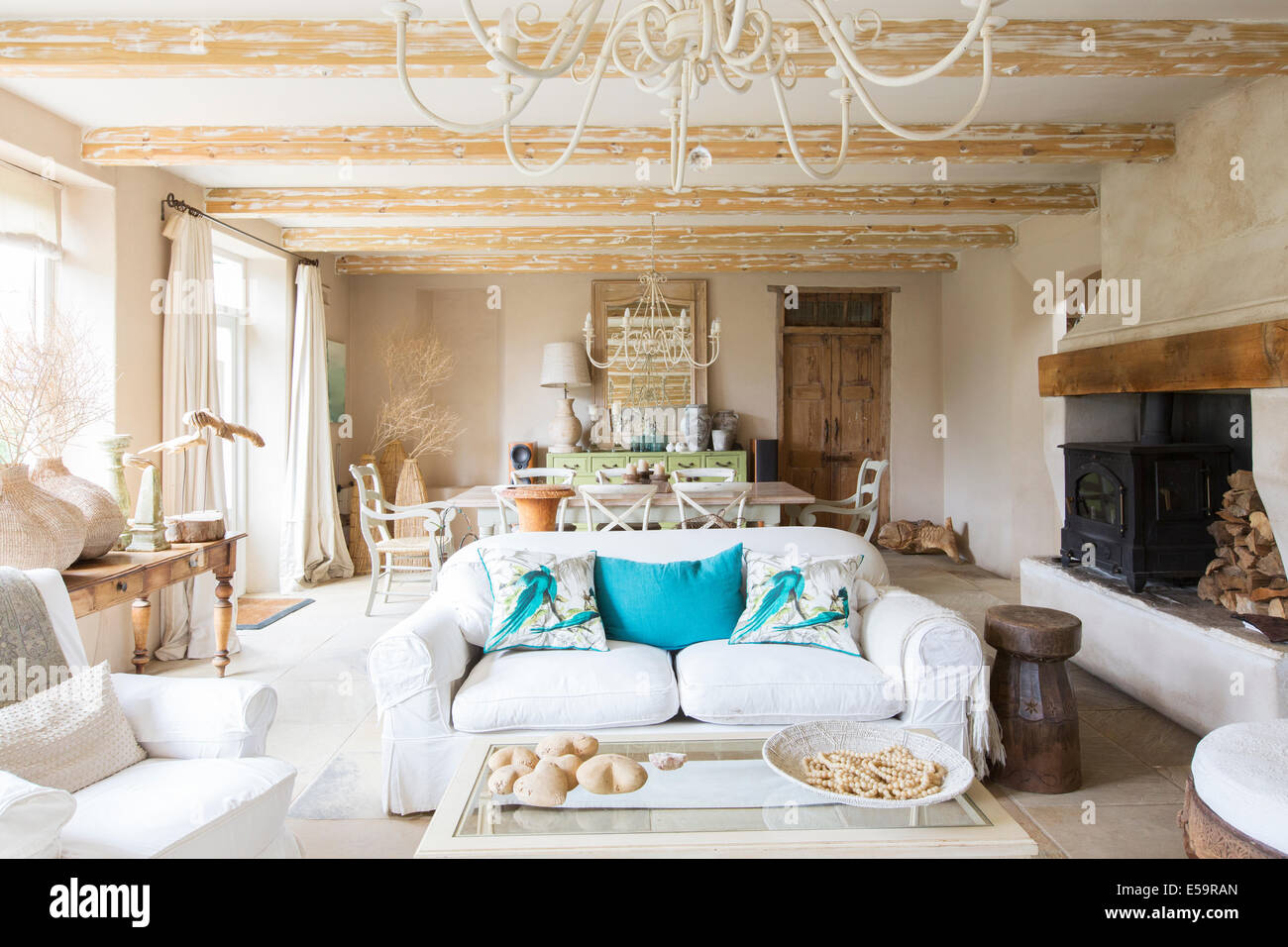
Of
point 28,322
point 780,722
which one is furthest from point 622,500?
point 28,322

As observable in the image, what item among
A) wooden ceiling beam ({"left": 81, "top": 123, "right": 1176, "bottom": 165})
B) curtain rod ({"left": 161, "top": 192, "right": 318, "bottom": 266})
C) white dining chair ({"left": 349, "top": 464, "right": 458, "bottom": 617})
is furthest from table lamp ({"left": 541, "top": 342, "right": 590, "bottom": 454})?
wooden ceiling beam ({"left": 81, "top": 123, "right": 1176, "bottom": 165})

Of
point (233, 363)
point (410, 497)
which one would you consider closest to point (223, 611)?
point (233, 363)

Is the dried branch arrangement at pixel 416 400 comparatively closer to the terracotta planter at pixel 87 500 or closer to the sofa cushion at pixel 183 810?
the terracotta planter at pixel 87 500

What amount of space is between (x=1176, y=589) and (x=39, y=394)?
5.00 meters

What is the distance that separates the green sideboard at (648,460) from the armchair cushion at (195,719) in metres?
5.46

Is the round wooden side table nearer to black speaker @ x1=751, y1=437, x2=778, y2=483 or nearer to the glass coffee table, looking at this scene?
the glass coffee table

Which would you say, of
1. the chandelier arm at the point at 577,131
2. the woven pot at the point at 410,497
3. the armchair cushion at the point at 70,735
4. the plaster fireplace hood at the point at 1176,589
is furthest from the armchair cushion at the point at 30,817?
the woven pot at the point at 410,497

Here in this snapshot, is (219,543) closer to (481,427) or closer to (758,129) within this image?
(758,129)

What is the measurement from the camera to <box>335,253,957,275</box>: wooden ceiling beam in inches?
285

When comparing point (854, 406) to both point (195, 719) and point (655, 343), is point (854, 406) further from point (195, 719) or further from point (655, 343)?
point (195, 719)

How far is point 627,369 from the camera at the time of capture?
7.93 metres

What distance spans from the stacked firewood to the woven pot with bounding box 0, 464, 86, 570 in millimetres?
4625
